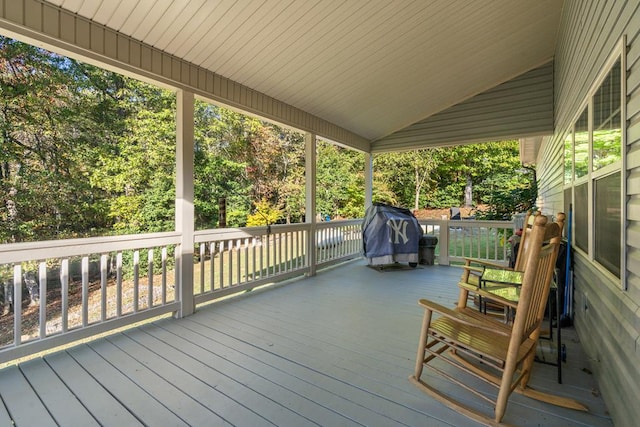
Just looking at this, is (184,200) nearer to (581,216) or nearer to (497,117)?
(581,216)

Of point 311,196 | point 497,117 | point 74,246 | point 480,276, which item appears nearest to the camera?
point 480,276

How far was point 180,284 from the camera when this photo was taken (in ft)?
10.8

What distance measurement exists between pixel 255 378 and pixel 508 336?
5.19 feet

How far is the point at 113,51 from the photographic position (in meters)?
2.67

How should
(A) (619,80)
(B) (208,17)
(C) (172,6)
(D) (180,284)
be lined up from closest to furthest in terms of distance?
(A) (619,80) < (C) (172,6) < (B) (208,17) < (D) (180,284)

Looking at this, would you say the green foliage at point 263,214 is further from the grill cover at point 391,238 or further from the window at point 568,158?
the window at point 568,158

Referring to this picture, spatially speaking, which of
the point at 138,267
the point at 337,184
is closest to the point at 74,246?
the point at 138,267

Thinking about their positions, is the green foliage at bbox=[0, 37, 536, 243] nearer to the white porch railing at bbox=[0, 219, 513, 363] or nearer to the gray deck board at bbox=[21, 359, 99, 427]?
the white porch railing at bbox=[0, 219, 513, 363]

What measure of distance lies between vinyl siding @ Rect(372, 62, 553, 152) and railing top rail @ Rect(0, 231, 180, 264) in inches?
204

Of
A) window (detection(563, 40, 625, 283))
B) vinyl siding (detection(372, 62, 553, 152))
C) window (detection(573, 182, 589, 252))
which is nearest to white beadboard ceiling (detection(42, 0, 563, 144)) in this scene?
vinyl siding (detection(372, 62, 553, 152))

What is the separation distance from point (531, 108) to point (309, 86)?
12.7 feet

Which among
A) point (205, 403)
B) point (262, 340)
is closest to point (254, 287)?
point (262, 340)

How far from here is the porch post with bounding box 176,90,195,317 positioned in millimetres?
3260

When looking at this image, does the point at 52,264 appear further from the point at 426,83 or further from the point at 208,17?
the point at 426,83
